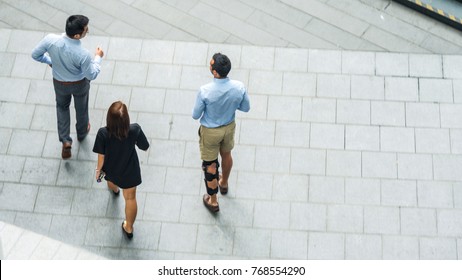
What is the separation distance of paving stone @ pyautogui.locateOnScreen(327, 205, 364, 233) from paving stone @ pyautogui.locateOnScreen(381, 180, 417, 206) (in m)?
0.32

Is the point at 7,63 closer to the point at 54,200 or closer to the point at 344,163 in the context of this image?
the point at 54,200

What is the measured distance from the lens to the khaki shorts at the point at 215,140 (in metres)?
5.79

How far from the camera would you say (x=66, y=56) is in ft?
19.6

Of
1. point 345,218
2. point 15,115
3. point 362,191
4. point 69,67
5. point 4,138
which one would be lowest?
point 345,218

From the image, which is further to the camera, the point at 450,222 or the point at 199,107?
the point at 450,222

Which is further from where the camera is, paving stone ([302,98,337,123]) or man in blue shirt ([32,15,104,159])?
paving stone ([302,98,337,123])

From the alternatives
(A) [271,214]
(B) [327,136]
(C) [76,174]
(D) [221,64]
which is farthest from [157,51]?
(A) [271,214]

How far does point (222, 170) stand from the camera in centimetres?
636

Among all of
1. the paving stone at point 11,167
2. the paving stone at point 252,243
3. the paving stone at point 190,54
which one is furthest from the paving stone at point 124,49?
the paving stone at point 252,243

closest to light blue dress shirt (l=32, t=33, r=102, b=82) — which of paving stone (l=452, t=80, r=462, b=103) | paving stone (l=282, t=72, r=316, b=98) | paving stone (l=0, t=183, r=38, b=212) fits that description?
paving stone (l=0, t=183, r=38, b=212)

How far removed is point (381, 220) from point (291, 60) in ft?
7.61

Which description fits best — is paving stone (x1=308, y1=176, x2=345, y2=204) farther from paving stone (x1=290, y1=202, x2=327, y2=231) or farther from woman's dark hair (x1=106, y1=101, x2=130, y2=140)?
woman's dark hair (x1=106, y1=101, x2=130, y2=140)

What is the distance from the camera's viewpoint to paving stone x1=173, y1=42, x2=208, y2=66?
7590mm

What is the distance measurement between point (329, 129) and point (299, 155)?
49 centimetres
